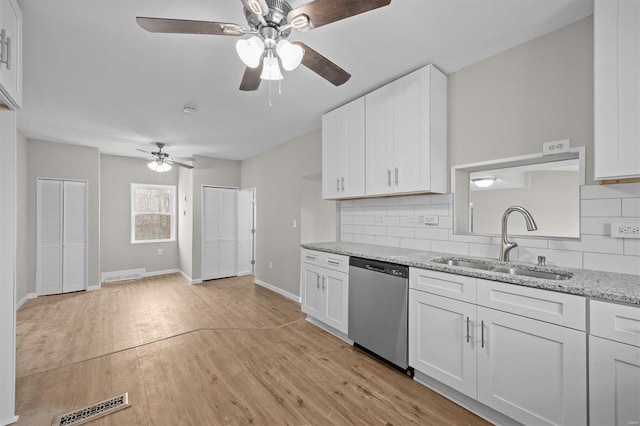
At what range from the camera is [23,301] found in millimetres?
4102

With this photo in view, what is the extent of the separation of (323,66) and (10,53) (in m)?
1.76

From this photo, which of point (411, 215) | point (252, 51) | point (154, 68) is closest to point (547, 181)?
point (411, 215)

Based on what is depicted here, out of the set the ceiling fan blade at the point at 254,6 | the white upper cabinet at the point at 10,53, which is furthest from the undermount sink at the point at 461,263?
the white upper cabinet at the point at 10,53

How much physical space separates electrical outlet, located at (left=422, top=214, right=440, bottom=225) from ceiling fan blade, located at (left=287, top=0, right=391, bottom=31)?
187cm

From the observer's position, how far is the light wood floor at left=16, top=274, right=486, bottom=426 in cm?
183

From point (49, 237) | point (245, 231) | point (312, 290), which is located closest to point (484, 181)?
point (312, 290)

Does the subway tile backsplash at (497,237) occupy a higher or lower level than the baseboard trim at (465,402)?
higher

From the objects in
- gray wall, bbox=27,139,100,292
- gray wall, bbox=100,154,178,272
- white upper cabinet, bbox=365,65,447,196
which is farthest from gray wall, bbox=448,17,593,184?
gray wall, bbox=100,154,178,272

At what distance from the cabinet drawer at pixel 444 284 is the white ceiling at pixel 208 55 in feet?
5.57

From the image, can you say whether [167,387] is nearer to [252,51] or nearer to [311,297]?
[311,297]

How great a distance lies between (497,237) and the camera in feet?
7.22

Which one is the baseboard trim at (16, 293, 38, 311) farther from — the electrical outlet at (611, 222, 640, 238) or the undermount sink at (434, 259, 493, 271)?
the electrical outlet at (611, 222, 640, 238)

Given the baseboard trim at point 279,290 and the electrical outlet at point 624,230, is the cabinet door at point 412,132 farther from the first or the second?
the baseboard trim at point 279,290

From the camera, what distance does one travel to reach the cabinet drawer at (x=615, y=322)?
123 centimetres
